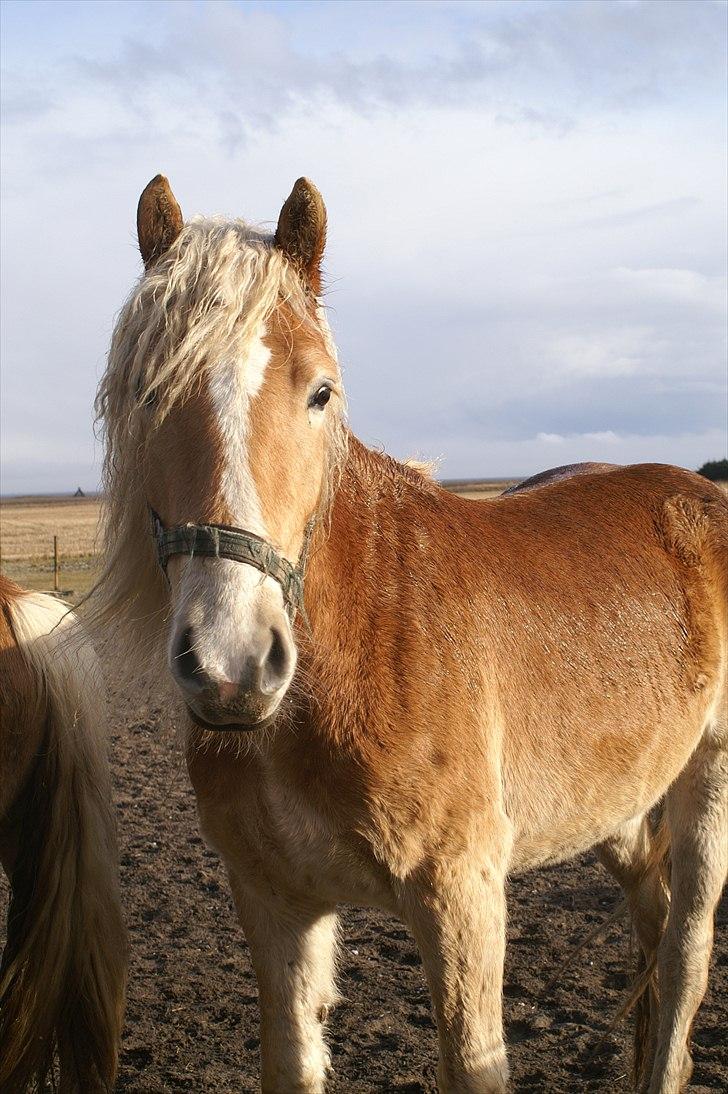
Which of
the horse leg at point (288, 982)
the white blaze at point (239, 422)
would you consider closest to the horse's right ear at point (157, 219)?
the white blaze at point (239, 422)

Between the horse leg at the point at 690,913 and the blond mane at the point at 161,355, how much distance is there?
207 centimetres

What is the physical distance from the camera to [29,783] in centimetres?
357

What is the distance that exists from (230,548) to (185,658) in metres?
0.24

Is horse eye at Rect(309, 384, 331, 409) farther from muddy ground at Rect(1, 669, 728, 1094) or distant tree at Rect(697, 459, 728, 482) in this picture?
distant tree at Rect(697, 459, 728, 482)

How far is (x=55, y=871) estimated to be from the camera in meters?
3.47

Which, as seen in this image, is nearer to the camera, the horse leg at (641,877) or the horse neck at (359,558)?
the horse neck at (359,558)

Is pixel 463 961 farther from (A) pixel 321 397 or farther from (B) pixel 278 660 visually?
(A) pixel 321 397

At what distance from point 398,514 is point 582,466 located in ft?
6.92

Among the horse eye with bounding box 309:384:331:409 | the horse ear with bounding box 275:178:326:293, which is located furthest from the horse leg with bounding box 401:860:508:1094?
the horse ear with bounding box 275:178:326:293

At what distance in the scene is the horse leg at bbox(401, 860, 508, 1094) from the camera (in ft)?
8.05

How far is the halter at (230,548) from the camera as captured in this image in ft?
6.52

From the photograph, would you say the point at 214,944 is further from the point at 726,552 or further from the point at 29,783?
the point at 726,552

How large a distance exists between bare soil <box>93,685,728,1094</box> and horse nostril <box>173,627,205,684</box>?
88 centimetres

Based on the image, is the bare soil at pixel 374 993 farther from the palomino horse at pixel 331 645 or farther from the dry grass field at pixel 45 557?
the dry grass field at pixel 45 557
